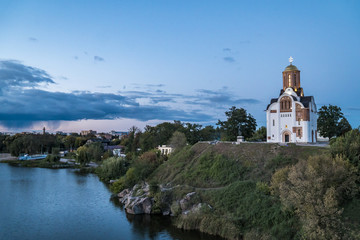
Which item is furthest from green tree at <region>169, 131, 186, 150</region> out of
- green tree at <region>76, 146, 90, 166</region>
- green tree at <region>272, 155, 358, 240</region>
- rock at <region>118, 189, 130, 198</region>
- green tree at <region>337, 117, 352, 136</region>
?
green tree at <region>272, 155, 358, 240</region>

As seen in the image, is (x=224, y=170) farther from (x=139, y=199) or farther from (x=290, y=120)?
(x=290, y=120)

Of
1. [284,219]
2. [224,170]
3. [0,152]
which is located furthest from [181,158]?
[0,152]

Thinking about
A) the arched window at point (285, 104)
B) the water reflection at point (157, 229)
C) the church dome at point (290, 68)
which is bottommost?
the water reflection at point (157, 229)

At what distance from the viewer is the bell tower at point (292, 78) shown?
150 ft

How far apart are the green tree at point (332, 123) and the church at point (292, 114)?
129 centimetres

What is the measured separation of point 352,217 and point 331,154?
623cm

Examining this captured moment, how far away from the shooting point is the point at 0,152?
115438 millimetres

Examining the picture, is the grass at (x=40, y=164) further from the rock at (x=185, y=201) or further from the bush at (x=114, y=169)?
the rock at (x=185, y=201)

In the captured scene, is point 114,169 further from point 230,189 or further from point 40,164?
point 40,164

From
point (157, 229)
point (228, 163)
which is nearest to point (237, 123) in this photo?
point (228, 163)

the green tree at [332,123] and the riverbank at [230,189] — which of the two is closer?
the riverbank at [230,189]

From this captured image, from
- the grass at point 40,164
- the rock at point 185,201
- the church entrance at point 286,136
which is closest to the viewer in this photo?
the rock at point 185,201

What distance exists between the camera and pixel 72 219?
94.4 ft

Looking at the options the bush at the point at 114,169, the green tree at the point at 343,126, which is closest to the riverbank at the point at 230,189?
the bush at the point at 114,169
